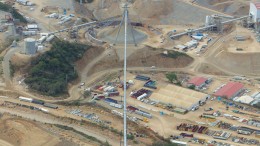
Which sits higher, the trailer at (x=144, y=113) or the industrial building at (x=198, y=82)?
the trailer at (x=144, y=113)

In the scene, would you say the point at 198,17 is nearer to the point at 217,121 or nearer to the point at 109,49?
the point at 109,49

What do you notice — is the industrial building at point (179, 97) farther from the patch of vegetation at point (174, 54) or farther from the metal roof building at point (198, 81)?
the patch of vegetation at point (174, 54)

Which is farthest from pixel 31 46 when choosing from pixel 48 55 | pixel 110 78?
pixel 110 78

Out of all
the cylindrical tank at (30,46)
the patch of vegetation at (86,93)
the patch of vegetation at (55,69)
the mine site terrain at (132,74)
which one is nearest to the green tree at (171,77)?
the mine site terrain at (132,74)

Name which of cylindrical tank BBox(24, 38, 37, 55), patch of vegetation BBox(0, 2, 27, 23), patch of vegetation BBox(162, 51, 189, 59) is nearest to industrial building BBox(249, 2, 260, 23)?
patch of vegetation BBox(162, 51, 189, 59)

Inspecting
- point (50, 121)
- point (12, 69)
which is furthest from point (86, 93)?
point (50, 121)
